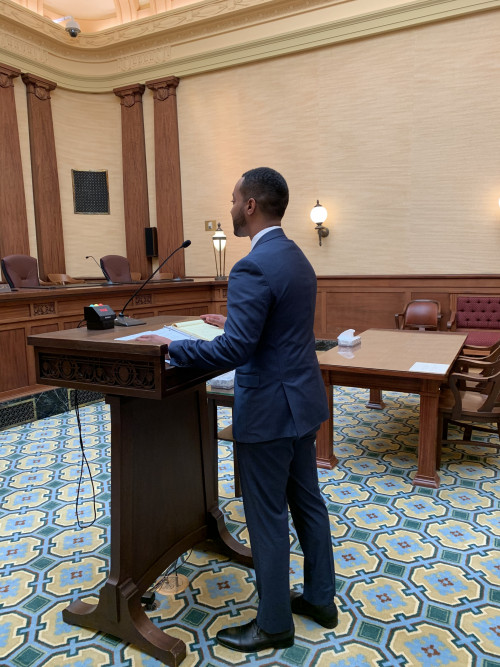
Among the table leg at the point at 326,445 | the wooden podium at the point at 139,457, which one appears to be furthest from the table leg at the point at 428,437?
the wooden podium at the point at 139,457

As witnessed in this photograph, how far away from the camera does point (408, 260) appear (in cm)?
747

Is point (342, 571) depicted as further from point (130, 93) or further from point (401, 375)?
point (130, 93)

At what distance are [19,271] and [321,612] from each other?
5610mm

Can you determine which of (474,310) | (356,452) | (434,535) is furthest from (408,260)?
(434,535)

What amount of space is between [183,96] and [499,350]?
740 cm

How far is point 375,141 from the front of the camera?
7441 millimetres

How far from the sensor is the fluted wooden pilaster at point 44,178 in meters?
8.47

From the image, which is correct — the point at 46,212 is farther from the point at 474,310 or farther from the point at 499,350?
the point at 499,350

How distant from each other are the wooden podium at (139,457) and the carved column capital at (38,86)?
26.5 feet

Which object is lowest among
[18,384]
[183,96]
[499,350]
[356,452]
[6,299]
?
[356,452]

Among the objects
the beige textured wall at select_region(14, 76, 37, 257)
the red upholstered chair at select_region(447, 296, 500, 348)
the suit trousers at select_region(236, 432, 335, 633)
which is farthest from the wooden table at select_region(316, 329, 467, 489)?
the beige textured wall at select_region(14, 76, 37, 257)

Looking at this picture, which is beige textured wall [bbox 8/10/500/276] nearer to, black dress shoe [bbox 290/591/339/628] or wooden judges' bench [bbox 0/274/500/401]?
wooden judges' bench [bbox 0/274/500/401]

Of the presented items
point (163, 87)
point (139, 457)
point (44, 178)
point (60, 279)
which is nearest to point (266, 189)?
point (139, 457)

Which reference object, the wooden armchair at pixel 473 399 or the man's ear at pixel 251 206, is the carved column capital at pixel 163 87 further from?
the man's ear at pixel 251 206
